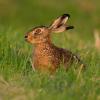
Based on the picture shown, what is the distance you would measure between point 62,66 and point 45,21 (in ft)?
49.9

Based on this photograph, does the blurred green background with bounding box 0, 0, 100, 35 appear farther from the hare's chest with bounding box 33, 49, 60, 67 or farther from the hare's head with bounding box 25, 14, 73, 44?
the hare's chest with bounding box 33, 49, 60, 67

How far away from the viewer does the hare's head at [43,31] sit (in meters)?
8.26

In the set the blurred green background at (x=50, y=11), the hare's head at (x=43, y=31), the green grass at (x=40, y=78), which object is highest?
the blurred green background at (x=50, y=11)

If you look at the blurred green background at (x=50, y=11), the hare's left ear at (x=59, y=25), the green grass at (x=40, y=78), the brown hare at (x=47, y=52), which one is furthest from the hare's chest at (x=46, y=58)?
the blurred green background at (x=50, y=11)

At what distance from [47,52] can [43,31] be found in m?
0.41

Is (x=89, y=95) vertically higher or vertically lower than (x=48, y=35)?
lower

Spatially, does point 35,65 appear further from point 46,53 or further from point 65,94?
point 65,94

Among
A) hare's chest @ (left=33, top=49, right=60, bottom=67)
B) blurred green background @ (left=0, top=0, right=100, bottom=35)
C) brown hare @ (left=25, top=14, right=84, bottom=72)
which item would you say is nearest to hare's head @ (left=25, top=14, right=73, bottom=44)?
brown hare @ (left=25, top=14, right=84, bottom=72)

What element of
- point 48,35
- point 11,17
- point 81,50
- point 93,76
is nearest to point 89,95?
point 93,76

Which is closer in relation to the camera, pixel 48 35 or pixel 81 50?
pixel 48 35

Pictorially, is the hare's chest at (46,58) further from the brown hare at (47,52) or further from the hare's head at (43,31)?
the hare's head at (43,31)

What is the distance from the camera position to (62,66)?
7738 mm

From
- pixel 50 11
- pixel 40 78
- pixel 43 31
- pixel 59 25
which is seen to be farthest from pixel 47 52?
pixel 50 11

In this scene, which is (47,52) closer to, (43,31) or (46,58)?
(46,58)
